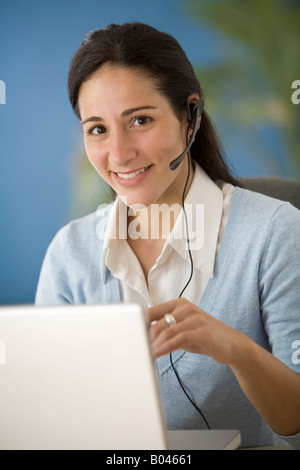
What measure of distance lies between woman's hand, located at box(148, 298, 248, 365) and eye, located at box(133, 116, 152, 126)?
51 cm

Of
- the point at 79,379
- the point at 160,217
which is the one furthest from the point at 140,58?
the point at 79,379

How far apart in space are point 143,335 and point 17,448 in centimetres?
25

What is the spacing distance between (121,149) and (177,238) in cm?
24

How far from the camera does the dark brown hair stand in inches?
46.9

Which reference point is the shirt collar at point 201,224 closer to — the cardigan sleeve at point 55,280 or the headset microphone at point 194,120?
the headset microphone at point 194,120

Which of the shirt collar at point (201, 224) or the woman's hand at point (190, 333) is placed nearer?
the woman's hand at point (190, 333)

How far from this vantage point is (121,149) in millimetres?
1180

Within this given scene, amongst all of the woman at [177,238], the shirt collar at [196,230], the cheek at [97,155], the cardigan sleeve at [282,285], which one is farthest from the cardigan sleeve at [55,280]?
the cardigan sleeve at [282,285]

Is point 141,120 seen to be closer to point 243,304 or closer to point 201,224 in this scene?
point 201,224

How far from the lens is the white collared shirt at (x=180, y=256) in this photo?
Result: 1.24m

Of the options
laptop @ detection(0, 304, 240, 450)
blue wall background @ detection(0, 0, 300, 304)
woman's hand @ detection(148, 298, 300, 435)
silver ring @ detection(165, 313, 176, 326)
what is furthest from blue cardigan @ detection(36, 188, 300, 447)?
blue wall background @ detection(0, 0, 300, 304)

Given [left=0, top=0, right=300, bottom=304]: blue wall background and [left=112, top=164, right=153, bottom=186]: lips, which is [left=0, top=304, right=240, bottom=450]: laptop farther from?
[left=0, top=0, right=300, bottom=304]: blue wall background

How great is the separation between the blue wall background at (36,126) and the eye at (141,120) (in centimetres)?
182

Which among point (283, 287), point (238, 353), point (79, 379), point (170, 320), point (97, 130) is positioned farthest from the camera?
point (97, 130)
